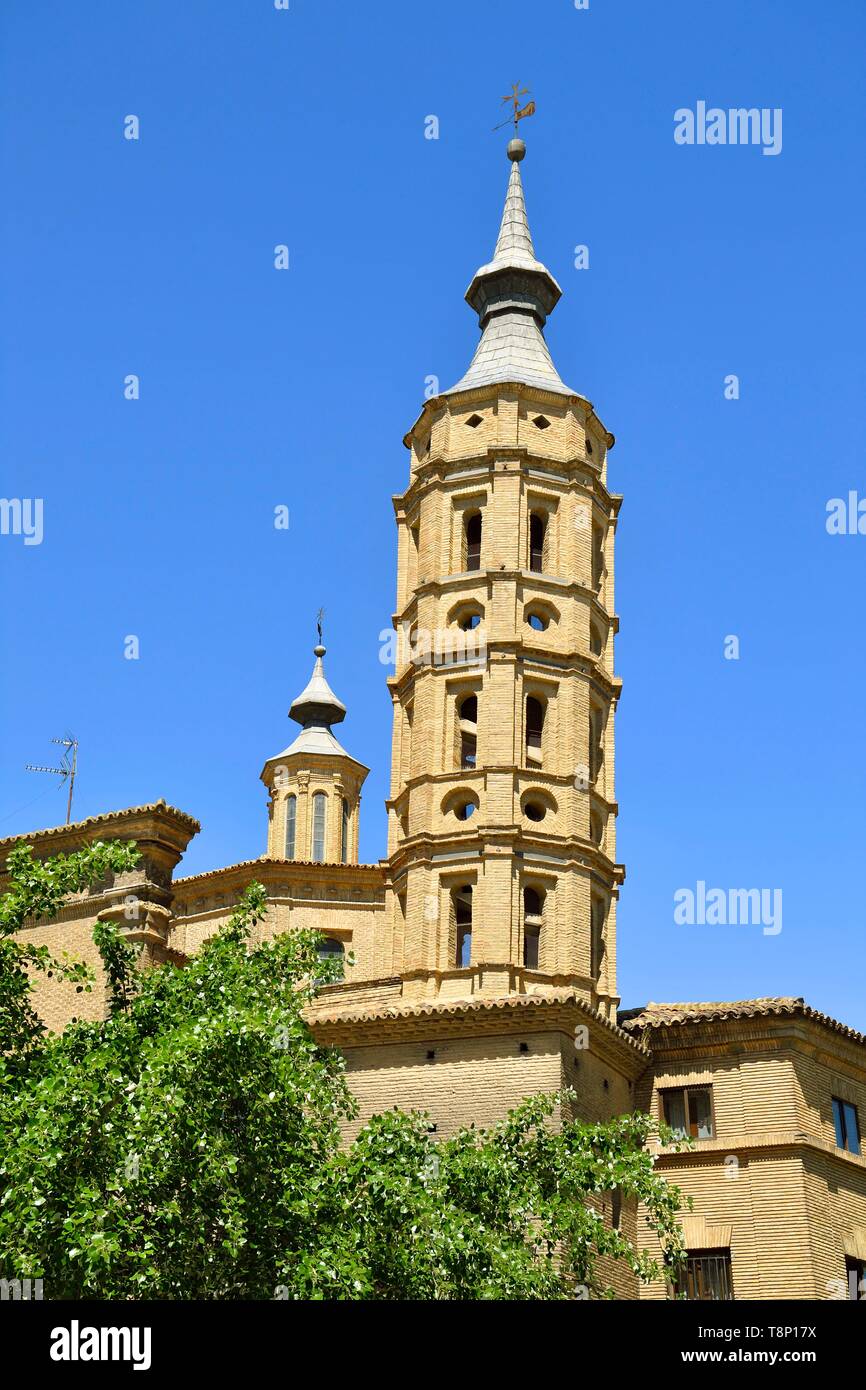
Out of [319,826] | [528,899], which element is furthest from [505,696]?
[319,826]

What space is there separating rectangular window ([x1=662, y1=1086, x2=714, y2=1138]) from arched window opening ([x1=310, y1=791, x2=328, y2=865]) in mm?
24906

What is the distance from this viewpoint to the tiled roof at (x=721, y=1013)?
3544cm

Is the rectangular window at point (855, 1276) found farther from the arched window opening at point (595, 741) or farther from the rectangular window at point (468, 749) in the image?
the rectangular window at point (468, 749)

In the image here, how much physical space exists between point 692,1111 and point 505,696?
9940mm

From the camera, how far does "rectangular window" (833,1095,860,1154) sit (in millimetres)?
36312

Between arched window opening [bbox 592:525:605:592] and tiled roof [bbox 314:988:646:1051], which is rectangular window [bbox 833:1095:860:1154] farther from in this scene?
arched window opening [bbox 592:525:605:592]

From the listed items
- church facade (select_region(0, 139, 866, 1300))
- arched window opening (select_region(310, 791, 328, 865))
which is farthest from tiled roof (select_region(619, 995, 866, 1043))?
arched window opening (select_region(310, 791, 328, 865))

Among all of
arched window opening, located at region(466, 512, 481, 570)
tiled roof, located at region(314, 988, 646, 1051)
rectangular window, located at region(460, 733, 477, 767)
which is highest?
arched window opening, located at region(466, 512, 481, 570)

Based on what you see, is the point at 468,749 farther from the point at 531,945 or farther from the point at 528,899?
the point at 531,945

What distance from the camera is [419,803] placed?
3838 cm

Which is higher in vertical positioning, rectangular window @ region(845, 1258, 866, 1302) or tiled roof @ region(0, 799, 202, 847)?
tiled roof @ region(0, 799, 202, 847)

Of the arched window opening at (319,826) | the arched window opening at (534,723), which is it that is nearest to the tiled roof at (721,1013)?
the arched window opening at (534,723)
